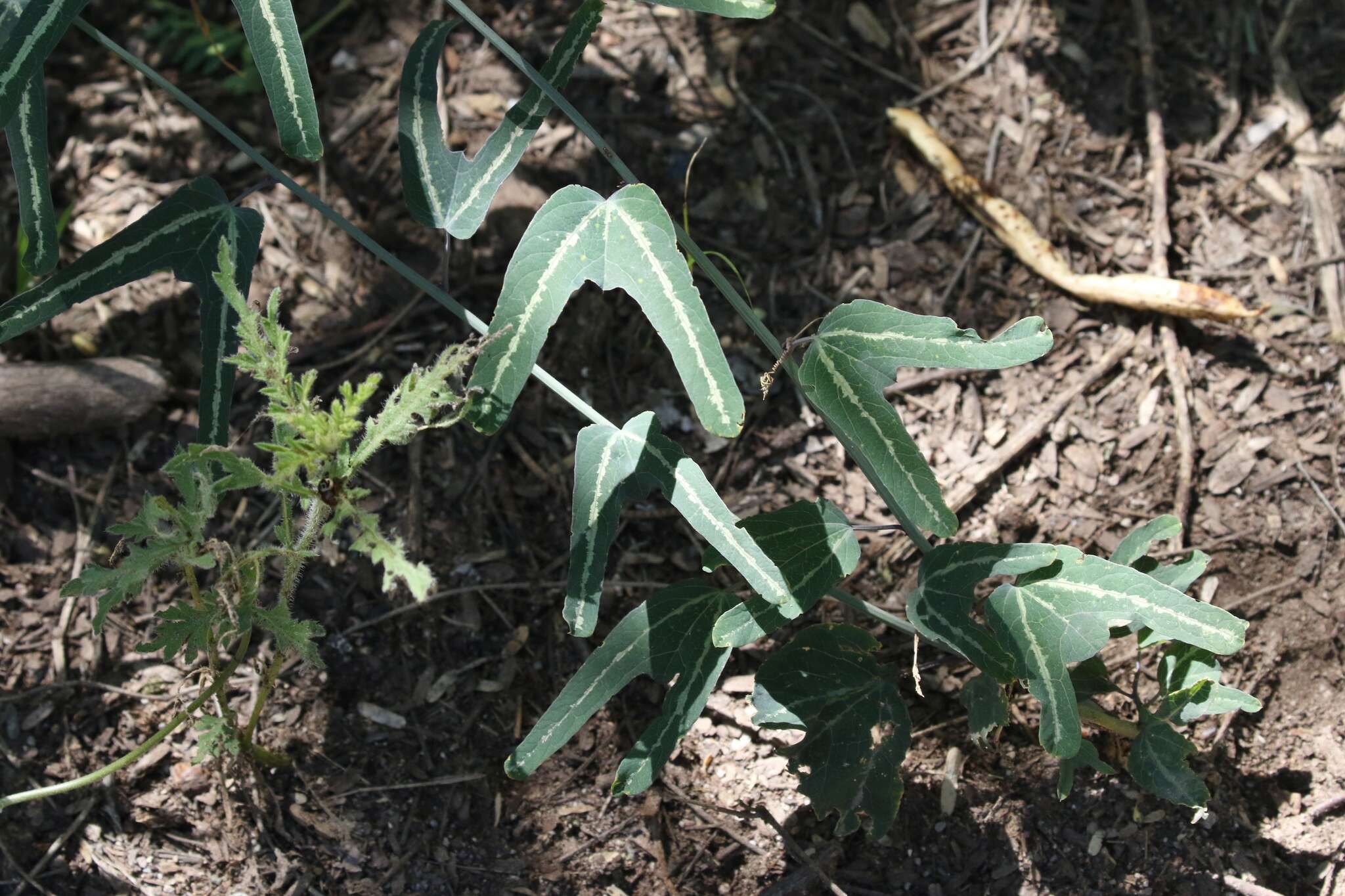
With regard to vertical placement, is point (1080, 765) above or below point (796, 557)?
below

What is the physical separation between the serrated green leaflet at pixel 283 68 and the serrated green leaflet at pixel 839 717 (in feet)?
4.87

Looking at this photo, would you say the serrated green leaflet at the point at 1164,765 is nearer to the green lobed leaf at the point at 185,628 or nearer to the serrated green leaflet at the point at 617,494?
the serrated green leaflet at the point at 617,494

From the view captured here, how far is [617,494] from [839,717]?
72cm

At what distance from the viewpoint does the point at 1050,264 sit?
10.4 ft

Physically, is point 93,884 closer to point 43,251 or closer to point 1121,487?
point 43,251

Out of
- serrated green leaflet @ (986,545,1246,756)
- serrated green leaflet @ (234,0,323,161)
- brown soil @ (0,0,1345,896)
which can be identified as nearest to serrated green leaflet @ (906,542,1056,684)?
serrated green leaflet @ (986,545,1246,756)

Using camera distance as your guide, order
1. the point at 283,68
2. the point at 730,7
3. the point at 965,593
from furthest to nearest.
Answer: the point at 965,593, the point at 283,68, the point at 730,7

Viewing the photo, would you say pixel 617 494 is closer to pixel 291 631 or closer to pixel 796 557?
pixel 796 557

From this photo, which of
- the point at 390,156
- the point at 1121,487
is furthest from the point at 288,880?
the point at 1121,487

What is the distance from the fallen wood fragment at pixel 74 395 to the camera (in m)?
2.90

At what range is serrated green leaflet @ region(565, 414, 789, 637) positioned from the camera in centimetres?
219

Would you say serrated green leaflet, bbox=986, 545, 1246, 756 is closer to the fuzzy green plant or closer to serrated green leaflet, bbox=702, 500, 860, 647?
serrated green leaflet, bbox=702, 500, 860, 647

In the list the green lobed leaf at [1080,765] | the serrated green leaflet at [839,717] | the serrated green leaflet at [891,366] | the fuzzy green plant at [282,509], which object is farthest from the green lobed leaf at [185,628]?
the green lobed leaf at [1080,765]

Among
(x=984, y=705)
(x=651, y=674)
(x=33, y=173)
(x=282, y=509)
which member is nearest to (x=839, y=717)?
(x=984, y=705)
